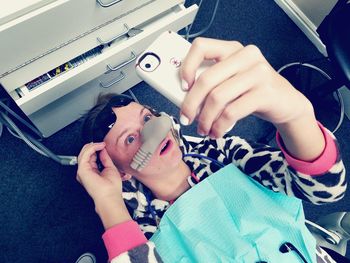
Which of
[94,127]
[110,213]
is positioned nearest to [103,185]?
[110,213]

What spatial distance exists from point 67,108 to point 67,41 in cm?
31

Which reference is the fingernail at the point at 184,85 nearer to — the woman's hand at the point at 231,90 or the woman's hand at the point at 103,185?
the woman's hand at the point at 231,90

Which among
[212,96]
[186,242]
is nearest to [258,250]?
[186,242]

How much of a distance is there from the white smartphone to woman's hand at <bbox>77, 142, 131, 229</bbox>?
239mm

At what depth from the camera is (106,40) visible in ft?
2.94

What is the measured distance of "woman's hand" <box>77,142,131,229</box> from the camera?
0.69 metres

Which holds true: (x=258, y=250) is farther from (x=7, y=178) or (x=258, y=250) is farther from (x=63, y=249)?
(x=7, y=178)

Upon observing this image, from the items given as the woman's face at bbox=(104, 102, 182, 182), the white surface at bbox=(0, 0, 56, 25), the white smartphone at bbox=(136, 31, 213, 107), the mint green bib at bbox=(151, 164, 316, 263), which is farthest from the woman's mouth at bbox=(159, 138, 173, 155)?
the white surface at bbox=(0, 0, 56, 25)

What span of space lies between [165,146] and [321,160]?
0.33 metres

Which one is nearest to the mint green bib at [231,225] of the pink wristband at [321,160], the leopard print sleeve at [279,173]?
the leopard print sleeve at [279,173]

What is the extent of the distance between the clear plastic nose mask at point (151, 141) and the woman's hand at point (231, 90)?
0.23 meters

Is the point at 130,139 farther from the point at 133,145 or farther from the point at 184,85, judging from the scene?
the point at 184,85

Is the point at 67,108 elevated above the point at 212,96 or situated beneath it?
situated beneath

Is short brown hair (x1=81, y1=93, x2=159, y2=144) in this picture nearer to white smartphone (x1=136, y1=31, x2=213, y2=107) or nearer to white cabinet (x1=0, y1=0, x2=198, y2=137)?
white cabinet (x1=0, y1=0, x2=198, y2=137)
